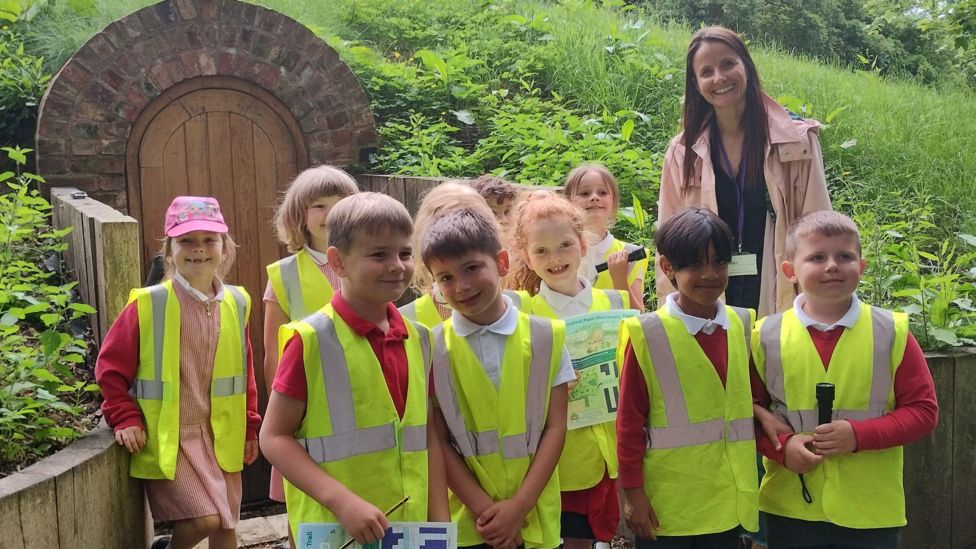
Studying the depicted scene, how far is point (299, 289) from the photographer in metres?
3.93

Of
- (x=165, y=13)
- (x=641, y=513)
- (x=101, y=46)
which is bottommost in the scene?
(x=641, y=513)

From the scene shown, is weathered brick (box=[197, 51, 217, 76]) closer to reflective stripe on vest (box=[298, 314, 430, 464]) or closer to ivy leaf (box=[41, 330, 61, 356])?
ivy leaf (box=[41, 330, 61, 356])

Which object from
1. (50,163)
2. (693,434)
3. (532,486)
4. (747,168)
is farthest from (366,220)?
(50,163)

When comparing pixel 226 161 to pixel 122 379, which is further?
pixel 226 161

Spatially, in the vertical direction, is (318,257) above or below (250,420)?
above

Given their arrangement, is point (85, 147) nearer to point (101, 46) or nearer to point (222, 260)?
point (101, 46)

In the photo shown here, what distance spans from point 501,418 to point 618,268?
4.17ft

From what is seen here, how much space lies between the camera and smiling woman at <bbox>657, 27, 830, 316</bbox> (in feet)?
12.2

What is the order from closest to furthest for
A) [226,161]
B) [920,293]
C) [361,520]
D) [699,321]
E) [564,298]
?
[361,520]
[699,321]
[564,298]
[920,293]
[226,161]

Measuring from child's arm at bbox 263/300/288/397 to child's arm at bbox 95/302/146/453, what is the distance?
55 centimetres

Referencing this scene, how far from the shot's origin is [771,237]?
3.77 meters

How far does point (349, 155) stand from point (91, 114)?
1966mm

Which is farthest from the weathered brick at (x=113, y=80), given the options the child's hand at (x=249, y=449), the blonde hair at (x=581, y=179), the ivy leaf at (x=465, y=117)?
the blonde hair at (x=581, y=179)

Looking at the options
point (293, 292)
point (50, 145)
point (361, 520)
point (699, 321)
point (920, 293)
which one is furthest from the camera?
point (50, 145)
